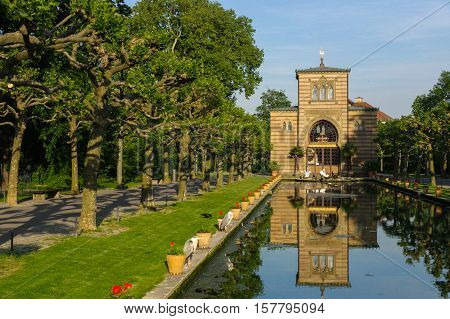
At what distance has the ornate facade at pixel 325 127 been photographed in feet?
252

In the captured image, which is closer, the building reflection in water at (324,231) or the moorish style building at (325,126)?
the building reflection in water at (324,231)

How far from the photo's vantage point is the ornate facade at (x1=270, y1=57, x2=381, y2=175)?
7688cm

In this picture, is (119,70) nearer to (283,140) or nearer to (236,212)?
(236,212)

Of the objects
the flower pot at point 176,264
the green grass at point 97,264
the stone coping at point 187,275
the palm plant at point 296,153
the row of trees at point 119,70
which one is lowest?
the stone coping at point 187,275

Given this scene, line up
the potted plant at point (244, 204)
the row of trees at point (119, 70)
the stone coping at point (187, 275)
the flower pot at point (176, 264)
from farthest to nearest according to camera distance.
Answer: the potted plant at point (244, 204) < the flower pot at point (176, 264) < the row of trees at point (119, 70) < the stone coping at point (187, 275)

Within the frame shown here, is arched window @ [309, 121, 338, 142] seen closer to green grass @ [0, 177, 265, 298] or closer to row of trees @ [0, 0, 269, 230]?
row of trees @ [0, 0, 269, 230]

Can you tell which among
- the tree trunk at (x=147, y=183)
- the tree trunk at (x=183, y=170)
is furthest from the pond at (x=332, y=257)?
the tree trunk at (x=183, y=170)

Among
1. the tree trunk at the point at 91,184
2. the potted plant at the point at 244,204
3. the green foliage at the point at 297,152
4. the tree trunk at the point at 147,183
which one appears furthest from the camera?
the green foliage at the point at 297,152

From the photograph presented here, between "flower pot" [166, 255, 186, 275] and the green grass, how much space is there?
348mm

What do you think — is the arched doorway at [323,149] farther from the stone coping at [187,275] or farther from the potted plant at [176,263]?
the potted plant at [176,263]

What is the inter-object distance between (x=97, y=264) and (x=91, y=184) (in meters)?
7.55

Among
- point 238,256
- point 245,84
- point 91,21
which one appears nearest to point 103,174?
point 245,84

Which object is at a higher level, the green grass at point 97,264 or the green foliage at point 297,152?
the green foliage at point 297,152

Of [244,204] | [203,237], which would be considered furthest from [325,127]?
[203,237]
